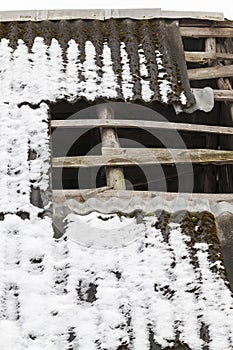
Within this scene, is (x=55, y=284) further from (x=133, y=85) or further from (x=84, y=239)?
(x=133, y=85)

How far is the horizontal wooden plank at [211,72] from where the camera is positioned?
6.97 m

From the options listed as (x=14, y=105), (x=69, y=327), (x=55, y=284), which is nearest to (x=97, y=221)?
(x=55, y=284)

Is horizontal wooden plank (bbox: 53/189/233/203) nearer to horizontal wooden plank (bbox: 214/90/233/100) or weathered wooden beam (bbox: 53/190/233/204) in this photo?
weathered wooden beam (bbox: 53/190/233/204)

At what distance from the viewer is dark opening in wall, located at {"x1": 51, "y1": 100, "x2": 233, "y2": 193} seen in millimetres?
7168

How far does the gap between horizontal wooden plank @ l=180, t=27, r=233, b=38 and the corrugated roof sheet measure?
0.38 ft

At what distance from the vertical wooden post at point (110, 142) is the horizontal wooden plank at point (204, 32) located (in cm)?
175

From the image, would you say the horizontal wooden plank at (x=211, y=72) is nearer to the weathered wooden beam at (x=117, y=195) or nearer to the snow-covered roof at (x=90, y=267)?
the snow-covered roof at (x=90, y=267)

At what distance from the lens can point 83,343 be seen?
13.8 feet

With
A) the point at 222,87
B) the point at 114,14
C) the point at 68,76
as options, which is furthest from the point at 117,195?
the point at 114,14

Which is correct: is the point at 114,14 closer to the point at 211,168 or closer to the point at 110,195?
the point at 211,168

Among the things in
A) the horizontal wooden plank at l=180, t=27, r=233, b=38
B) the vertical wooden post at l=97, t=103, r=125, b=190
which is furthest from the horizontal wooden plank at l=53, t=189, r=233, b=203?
the horizontal wooden plank at l=180, t=27, r=233, b=38

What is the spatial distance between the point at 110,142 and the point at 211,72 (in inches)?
65.9

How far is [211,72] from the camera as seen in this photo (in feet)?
23.0

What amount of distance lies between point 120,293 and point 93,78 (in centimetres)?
256
